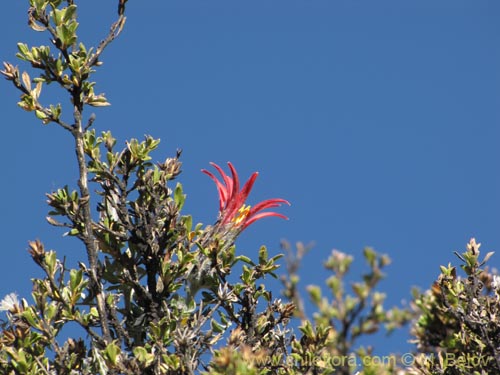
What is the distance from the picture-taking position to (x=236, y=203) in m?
6.22

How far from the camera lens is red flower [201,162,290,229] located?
20.1 feet

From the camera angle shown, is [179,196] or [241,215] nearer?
[179,196]

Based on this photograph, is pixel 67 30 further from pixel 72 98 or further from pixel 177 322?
pixel 177 322

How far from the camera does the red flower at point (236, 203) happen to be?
613cm

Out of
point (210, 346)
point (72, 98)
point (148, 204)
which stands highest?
point (72, 98)

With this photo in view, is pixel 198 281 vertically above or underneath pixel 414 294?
underneath

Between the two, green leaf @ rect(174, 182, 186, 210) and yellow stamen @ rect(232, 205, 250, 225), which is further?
yellow stamen @ rect(232, 205, 250, 225)

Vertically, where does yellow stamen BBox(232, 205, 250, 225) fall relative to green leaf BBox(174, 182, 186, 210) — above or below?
above

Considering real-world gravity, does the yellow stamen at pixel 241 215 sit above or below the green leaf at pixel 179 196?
above

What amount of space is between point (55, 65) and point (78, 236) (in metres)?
1.11

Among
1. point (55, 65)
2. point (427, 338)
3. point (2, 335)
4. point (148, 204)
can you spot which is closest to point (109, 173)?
point (148, 204)

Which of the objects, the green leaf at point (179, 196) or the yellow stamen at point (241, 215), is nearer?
the green leaf at point (179, 196)

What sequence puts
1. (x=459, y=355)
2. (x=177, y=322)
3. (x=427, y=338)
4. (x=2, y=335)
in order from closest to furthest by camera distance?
1. (x=177, y=322)
2. (x=2, y=335)
3. (x=459, y=355)
4. (x=427, y=338)

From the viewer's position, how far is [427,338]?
7492 millimetres
